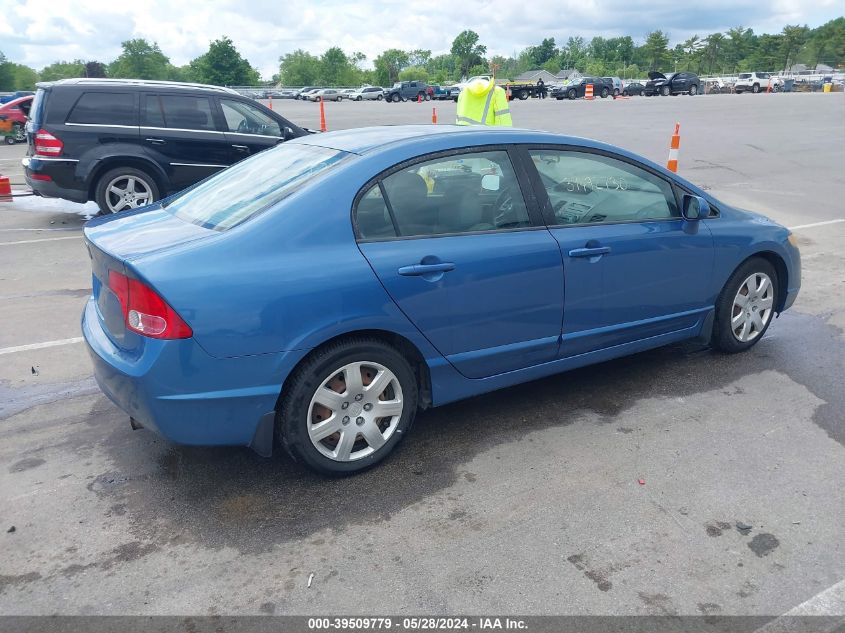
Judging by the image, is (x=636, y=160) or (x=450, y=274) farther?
(x=636, y=160)

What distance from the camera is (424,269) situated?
3.62 meters

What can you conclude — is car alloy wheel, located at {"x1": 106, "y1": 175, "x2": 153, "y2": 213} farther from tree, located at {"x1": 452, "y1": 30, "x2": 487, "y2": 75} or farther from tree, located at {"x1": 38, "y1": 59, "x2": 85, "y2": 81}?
tree, located at {"x1": 452, "y1": 30, "x2": 487, "y2": 75}

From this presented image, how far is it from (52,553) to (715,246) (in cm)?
409

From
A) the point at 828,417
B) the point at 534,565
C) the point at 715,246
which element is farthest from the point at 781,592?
the point at 715,246

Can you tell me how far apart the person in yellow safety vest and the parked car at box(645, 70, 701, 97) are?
4644 centimetres

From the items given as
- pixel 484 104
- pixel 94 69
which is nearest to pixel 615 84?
pixel 94 69

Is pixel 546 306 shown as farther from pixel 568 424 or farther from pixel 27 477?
pixel 27 477

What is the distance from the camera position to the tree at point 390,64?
468ft

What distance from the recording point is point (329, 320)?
3.36 m

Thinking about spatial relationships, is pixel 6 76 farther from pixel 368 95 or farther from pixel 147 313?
pixel 147 313

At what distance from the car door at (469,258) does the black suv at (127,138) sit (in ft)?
22.4

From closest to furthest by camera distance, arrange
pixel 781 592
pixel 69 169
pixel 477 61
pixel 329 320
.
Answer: pixel 781 592 → pixel 329 320 → pixel 69 169 → pixel 477 61

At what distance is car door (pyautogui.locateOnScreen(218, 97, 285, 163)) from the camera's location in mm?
10141

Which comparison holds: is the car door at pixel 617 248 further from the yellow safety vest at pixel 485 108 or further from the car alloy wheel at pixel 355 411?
the yellow safety vest at pixel 485 108
